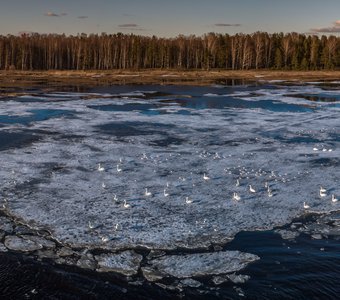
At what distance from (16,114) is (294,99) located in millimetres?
25376

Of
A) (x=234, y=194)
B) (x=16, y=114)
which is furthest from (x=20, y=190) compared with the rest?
(x=16, y=114)

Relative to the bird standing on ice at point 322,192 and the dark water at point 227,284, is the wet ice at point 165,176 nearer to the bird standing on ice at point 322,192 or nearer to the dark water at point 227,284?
the bird standing on ice at point 322,192

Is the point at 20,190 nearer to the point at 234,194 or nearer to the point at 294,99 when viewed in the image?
the point at 234,194

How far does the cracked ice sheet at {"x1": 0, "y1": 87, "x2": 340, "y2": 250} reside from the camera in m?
11.6

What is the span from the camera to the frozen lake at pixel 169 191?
10.1m

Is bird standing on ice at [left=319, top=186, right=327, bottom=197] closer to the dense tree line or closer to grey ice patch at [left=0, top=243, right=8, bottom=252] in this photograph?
grey ice patch at [left=0, top=243, right=8, bottom=252]

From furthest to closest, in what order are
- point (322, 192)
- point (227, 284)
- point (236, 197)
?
point (322, 192), point (236, 197), point (227, 284)

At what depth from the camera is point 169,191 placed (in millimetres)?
14398

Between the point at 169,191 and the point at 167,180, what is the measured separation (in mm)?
1257

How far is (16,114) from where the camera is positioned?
32250 mm

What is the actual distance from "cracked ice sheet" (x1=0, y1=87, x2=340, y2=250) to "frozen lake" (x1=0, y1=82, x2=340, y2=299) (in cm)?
4

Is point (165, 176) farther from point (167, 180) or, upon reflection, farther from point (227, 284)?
point (227, 284)

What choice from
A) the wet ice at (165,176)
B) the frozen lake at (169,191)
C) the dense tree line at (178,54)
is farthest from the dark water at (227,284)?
the dense tree line at (178,54)

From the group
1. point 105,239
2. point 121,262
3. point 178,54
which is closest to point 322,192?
point 105,239
